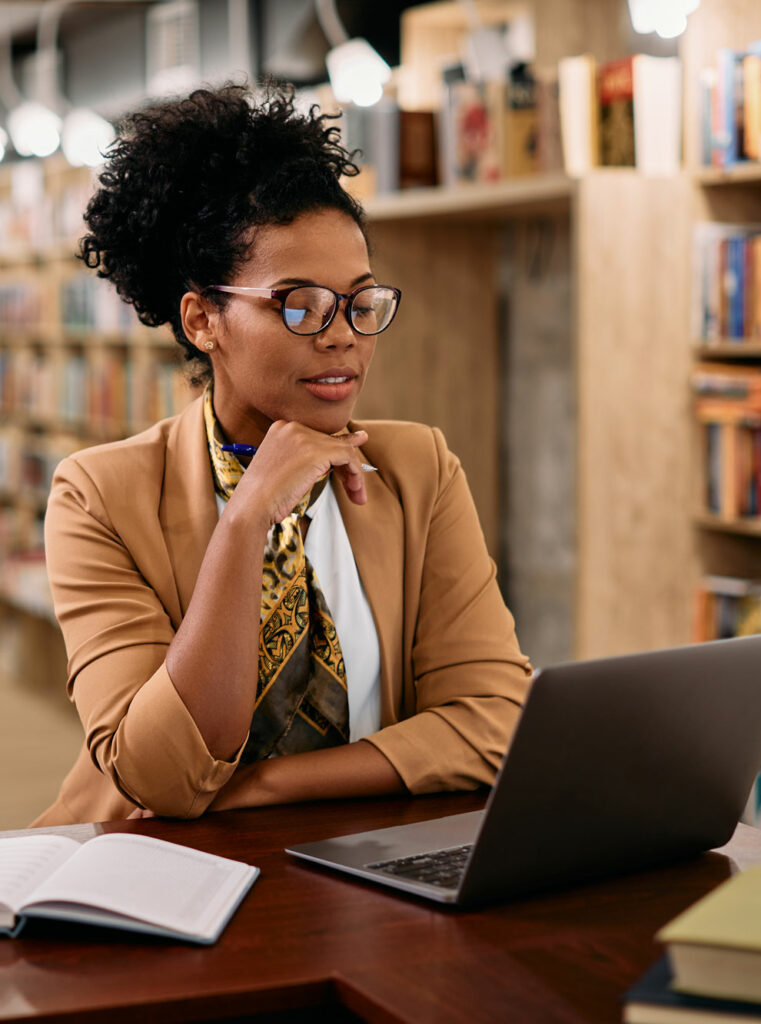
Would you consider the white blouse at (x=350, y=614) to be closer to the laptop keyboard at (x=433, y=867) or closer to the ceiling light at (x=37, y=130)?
the laptop keyboard at (x=433, y=867)

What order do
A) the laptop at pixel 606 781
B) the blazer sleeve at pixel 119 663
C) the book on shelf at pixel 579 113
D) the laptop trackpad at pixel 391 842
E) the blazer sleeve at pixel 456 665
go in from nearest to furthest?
1. the laptop at pixel 606 781
2. the laptop trackpad at pixel 391 842
3. the blazer sleeve at pixel 119 663
4. the blazer sleeve at pixel 456 665
5. the book on shelf at pixel 579 113

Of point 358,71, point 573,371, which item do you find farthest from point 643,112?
point 358,71

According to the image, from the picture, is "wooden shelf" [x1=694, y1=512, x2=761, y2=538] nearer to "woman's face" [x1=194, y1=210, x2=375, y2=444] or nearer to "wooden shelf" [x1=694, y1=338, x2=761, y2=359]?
"wooden shelf" [x1=694, y1=338, x2=761, y2=359]

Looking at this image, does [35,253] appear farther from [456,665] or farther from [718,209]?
[456,665]

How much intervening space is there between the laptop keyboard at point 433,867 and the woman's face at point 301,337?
62cm

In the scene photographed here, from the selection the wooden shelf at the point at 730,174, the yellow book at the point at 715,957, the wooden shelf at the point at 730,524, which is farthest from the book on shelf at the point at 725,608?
the yellow book at the point at 715,957

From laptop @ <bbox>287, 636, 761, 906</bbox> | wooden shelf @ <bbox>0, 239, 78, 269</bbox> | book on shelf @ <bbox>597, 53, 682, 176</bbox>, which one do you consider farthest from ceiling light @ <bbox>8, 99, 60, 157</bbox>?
laptop @ <bbox>287, 636, 761, 906</bbox>

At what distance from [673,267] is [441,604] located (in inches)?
73.6

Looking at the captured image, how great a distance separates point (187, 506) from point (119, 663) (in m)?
0.25

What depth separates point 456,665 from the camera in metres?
1.69

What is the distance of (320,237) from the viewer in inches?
64.4

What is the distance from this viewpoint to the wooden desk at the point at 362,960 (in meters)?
0.95

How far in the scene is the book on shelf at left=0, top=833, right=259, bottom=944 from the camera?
106cm

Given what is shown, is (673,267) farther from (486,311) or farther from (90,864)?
(90,864)
